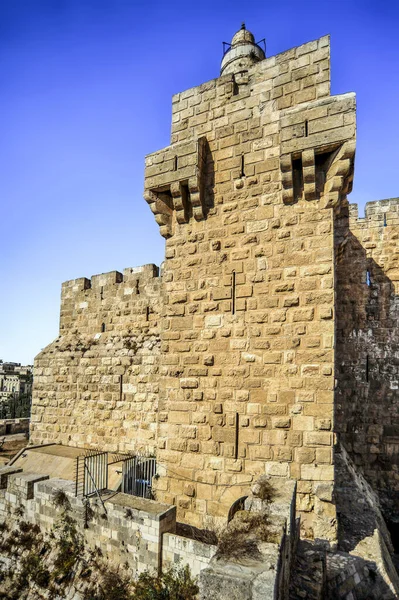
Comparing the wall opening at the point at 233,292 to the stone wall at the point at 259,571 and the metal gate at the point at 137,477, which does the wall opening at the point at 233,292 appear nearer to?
the stone wall at the point at 259,571

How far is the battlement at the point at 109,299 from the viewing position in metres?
9.25

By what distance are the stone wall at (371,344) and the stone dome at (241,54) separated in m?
3.77

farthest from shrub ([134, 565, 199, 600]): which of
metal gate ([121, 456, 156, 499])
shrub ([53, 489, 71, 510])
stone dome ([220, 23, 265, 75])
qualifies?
stone dome ([220, 23, 265, 75])

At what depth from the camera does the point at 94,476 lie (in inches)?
213

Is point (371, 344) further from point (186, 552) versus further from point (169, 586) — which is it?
point (169, 586)

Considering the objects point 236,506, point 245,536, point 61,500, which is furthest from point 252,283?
point 61,500

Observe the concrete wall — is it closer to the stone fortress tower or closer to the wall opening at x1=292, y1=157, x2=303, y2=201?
the stone fortress tower

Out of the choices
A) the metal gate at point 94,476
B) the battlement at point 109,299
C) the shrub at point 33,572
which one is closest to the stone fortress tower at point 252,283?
the metal gate at point 94,476

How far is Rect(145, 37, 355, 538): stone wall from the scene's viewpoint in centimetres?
464

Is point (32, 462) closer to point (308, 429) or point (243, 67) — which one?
point (308, 429)

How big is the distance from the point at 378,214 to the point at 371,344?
318 cm

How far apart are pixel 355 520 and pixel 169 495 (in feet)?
8.72

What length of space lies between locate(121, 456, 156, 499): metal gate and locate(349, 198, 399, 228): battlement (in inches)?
292

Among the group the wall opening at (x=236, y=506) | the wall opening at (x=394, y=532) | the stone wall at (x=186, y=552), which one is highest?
the wall opening at (x=236, y=506)
